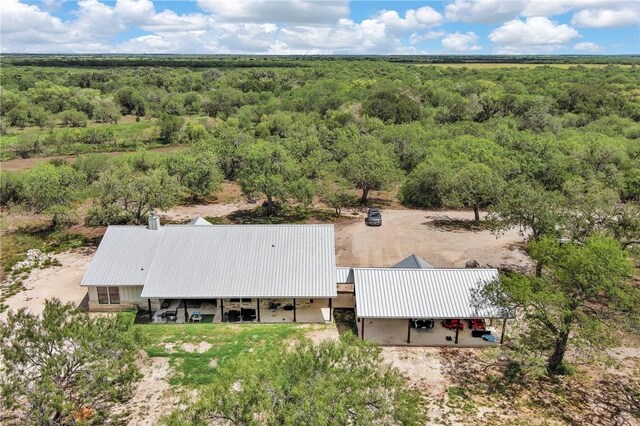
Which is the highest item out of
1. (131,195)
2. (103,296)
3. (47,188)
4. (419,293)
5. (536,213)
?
(536,213)

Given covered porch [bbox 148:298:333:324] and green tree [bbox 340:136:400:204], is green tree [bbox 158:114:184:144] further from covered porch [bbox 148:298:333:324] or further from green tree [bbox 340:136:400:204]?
covered porch [bbox 148:298:333:324]

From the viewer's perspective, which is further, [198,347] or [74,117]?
[74,117]

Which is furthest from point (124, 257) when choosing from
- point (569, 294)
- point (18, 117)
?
point (18, 117)

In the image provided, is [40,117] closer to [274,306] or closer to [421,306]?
[274,306]

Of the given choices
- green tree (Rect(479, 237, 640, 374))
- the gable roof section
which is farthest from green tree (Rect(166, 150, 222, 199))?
green tree (Rect(479, 237, 640, 374))

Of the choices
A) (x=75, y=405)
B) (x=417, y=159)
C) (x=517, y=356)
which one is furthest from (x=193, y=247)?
(x=417, y=159)

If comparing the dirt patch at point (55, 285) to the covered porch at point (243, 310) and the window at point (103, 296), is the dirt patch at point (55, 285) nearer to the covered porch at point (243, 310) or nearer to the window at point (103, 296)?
the window at point (103, 296)

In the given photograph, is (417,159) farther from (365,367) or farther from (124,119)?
(124,119)
